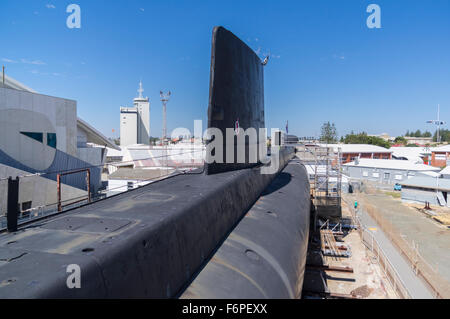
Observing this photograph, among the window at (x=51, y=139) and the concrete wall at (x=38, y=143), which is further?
the window at (x=51, y=139)

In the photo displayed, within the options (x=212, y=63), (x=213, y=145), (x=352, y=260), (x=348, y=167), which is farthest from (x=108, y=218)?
(x=348, y=167)

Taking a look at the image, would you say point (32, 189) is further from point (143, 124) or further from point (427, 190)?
point (143, 124)

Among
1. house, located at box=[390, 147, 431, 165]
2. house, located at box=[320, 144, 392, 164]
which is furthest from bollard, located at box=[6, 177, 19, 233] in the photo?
house, located at box=[390, 147, 431, 165]

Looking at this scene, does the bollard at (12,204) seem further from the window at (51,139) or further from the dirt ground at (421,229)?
the window at (51,139)

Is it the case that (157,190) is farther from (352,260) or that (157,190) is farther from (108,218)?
(352,260)

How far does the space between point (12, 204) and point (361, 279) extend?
882cm

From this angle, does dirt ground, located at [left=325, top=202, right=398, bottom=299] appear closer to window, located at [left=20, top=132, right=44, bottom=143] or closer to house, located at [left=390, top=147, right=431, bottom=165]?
window, located at [left=20, top=132, right=44, bottom=143]

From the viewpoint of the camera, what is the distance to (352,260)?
9.80 meters

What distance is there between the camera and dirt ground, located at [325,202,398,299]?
7574mm

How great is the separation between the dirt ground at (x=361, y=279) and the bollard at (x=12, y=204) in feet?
24.6

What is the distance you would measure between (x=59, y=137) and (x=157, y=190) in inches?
522

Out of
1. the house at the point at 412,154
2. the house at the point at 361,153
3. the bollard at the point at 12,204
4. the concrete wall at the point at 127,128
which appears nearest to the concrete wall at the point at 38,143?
the bollard at the point at 12,204

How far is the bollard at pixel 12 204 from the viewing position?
320cm

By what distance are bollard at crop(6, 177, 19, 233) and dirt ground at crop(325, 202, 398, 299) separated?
295 inches
